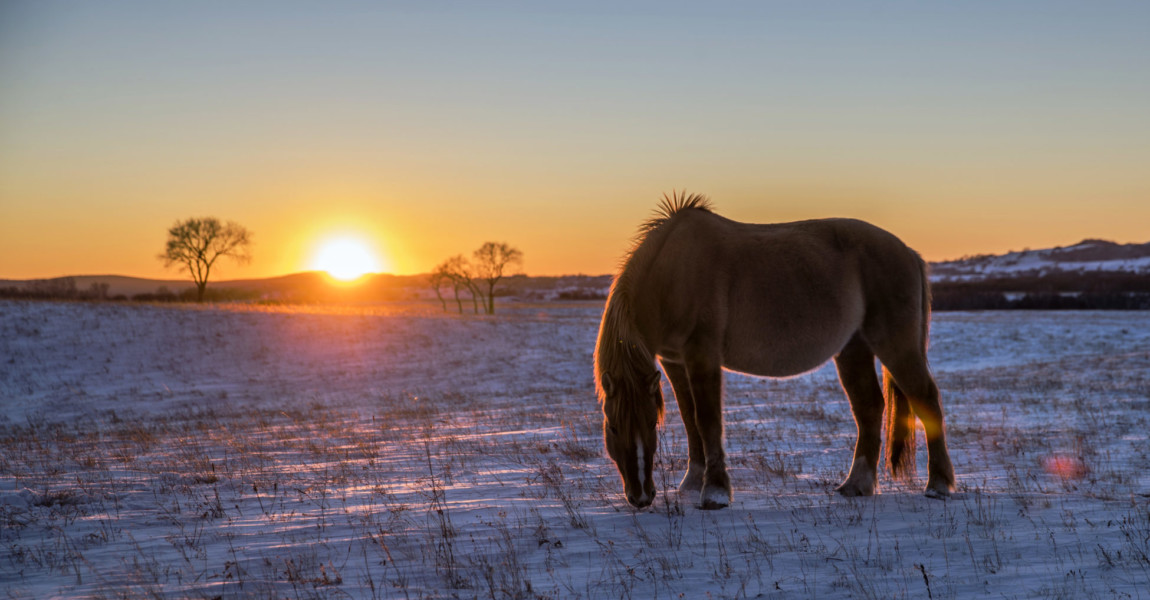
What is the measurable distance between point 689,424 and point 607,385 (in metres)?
1.09

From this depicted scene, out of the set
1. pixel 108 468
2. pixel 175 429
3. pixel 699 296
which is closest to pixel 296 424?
pixel 175 429

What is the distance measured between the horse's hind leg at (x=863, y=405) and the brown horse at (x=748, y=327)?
0.01m

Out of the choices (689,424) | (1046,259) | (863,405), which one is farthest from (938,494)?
(1046,259)

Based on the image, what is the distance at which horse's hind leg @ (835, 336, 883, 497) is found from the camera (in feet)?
19.9

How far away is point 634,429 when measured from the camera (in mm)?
5242

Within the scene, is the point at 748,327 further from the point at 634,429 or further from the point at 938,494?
the point at 938,494

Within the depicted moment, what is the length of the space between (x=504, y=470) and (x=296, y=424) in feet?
29.1

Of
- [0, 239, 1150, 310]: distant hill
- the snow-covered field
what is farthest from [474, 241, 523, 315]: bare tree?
the snow-covered field

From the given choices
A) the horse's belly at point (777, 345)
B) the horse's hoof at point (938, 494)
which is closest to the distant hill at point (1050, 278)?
the horse's hoof at point (938, 494)

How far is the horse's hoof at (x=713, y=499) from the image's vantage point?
17.7 ft

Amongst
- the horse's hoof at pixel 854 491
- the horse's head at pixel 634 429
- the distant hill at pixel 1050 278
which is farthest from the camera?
the distant hill at pixel 1050 278

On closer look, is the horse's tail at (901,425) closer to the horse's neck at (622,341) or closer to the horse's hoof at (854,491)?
the horse's hoof at (854,491)

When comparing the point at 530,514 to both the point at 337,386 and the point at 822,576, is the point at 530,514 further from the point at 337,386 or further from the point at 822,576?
the point at 337,386

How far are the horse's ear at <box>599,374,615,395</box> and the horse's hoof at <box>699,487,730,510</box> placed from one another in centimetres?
113
